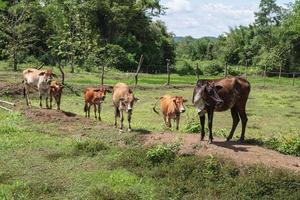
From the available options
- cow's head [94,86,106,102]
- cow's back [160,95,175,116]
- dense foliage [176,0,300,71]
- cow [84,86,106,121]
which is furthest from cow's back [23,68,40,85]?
dense foliage [176,0,300,71]

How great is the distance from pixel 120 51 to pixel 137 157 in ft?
146

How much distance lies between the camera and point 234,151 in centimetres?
1267

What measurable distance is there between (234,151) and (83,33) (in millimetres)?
39375

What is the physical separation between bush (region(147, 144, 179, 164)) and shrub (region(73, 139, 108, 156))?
1659 mm

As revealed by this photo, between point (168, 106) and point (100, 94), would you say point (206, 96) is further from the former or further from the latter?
point (100, 94)

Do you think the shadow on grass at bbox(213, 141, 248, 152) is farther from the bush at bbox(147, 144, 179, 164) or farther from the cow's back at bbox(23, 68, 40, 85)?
the cow's back at bbox(23, 68, 40, 85)

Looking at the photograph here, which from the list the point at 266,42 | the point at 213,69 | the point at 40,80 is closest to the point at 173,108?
the point at 40,80

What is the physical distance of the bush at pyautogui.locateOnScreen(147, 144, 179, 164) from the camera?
12.9 meters

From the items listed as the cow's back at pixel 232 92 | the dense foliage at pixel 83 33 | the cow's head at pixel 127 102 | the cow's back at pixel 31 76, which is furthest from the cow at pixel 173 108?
the dense foliage at pixel 83 33

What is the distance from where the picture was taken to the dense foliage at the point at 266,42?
206ft

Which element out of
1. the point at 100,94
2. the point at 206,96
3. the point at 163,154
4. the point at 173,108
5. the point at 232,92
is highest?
the point at 232,92

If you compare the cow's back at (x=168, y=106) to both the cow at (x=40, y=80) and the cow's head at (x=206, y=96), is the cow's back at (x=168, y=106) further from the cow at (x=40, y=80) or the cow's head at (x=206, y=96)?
the cow at (x=40, y=80)

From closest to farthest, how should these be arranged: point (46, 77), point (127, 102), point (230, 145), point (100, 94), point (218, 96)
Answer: point (230, 145), point (218, 96), point (127, 102), point (100, 94), point (46, 77)

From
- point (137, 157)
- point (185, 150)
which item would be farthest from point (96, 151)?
point (185, 150)
